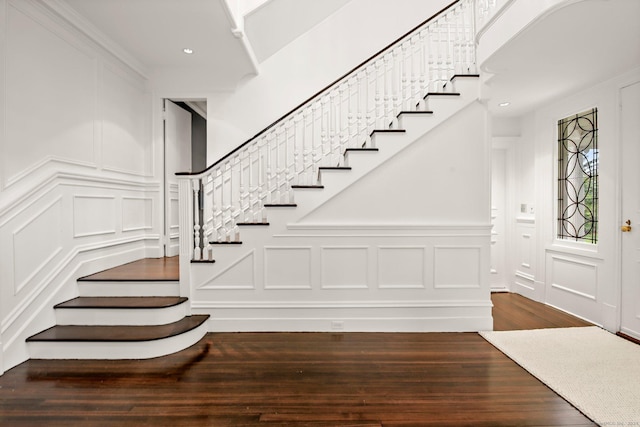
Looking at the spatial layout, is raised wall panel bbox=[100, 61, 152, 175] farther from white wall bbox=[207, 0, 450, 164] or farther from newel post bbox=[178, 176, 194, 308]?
newel post bbox=[178, 176, 194, 308]

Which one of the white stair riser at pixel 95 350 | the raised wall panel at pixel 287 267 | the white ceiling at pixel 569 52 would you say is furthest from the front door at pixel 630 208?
the white stair riser at pixel 95 350

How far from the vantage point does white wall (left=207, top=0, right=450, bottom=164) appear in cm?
456

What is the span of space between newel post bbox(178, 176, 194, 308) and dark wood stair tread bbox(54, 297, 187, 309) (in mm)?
169

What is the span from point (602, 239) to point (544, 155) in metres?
1.37

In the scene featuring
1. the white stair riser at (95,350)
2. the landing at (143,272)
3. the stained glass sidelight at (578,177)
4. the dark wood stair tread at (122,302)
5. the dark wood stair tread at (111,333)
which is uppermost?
the stained glass sidelight at (578,177)

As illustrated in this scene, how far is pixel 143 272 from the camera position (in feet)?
12.0

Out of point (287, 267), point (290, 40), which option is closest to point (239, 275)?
point (287, 267)

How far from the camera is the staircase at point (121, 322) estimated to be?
110 inches

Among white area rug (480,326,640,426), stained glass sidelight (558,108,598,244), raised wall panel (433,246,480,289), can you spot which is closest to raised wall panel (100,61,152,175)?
raised wall panel (433,246,480,289)

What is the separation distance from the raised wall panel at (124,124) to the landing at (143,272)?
3.86 feet

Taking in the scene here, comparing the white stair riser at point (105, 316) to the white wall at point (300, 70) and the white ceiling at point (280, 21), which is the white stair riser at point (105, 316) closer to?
the white wall at point (300, 70)

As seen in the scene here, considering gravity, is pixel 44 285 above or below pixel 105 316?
above

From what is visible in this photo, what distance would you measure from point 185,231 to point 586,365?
3.77 m

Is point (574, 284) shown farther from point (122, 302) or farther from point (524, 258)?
point (122, 302)
